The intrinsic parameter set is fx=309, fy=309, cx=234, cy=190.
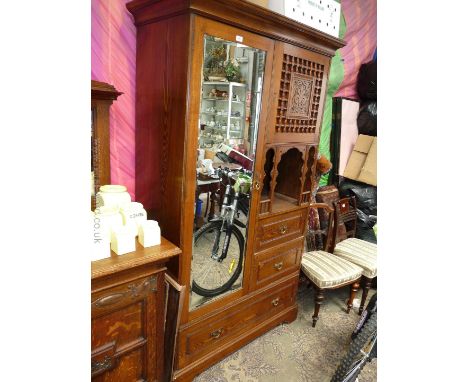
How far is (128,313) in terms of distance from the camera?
133 centimetres

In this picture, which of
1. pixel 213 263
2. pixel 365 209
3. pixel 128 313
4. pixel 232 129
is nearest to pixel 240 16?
pixel 232 129

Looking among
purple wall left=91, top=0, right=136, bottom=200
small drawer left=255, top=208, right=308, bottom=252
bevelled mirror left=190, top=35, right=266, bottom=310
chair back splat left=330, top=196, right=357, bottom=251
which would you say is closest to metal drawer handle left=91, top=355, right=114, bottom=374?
bevelled mirror left=190, top=35, right=266, bottom=310

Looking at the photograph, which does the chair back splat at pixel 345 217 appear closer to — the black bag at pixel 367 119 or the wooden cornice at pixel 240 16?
the black bag at pixel 367 119

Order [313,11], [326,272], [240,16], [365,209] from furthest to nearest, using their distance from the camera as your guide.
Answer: [365,209]
[326,272]
[313,11]
[240,16]

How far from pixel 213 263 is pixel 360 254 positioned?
1534 millimetres

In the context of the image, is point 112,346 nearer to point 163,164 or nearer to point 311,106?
point 163,164

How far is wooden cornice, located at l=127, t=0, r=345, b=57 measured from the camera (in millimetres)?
1299

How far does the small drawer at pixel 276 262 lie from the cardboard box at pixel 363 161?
4.84ft

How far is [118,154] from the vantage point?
176 cm

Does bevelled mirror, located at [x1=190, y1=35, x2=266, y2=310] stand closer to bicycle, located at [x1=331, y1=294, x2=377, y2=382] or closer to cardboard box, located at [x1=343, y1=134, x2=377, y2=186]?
bicycle, located at [x1=331, y1=294, x2=377, y2=382]

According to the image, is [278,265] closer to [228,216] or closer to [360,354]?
[228,216]

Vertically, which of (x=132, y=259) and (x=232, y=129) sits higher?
(x=232, y=129)

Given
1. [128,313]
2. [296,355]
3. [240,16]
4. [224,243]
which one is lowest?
[296,355]

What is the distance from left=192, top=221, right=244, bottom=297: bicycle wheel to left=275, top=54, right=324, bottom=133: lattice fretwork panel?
691 mm
